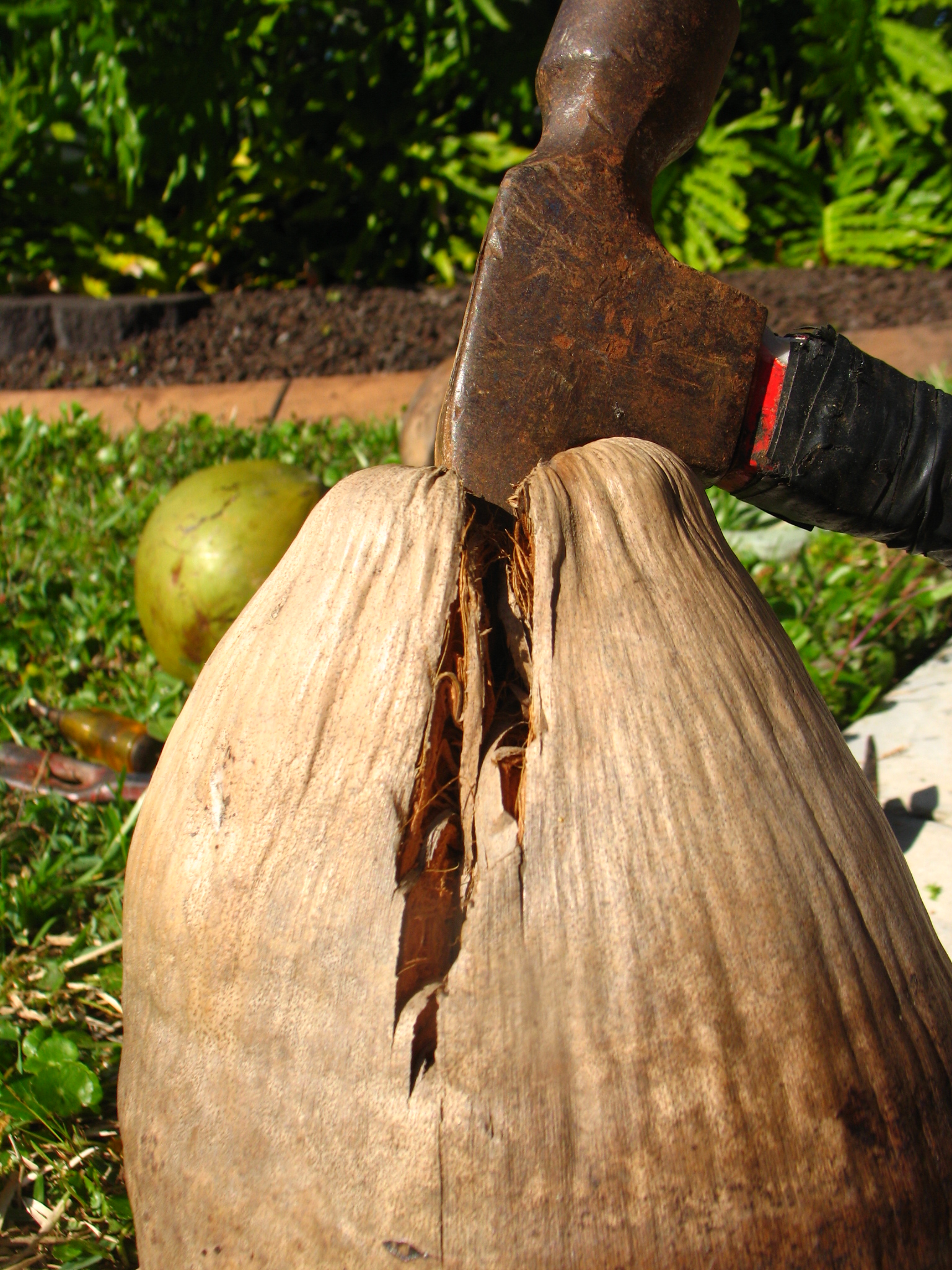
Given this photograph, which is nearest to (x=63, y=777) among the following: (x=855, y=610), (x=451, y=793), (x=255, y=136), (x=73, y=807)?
(x=73, y=807)

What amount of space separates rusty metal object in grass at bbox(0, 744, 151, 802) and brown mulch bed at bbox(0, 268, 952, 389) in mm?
3357

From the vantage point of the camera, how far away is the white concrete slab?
1.84 m

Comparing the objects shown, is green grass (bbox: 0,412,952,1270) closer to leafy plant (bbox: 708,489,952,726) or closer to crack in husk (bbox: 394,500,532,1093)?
leafy plant (bbox: 708,489,952,726)

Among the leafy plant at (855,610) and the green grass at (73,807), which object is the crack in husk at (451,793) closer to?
the green grass at (73,807)

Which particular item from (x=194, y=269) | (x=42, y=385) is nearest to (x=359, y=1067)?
(x=42, y=385)

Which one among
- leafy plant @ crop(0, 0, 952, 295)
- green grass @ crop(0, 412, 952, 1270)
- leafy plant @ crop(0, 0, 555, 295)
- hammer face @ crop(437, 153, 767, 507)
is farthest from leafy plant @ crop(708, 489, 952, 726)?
leafy plant @ crop(0, 0, 555, 295)

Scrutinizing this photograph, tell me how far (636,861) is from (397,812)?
228 mm

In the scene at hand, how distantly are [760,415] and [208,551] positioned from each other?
1.71 metres

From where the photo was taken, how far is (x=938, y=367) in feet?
15.1

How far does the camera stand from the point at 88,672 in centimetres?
289

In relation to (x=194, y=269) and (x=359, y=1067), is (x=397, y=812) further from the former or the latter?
(x=194, y=269)

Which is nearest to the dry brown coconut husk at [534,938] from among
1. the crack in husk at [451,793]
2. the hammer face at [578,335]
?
the crack in husk at [451,793]

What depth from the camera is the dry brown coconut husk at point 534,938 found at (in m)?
0.87

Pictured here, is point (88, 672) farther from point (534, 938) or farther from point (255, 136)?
point (255, 136)
